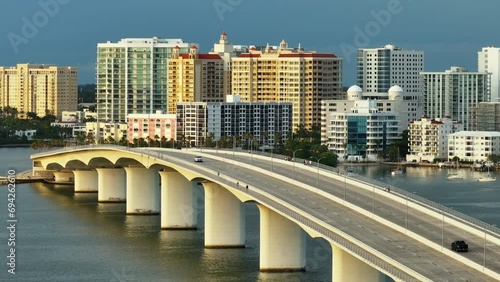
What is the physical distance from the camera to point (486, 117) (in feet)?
288

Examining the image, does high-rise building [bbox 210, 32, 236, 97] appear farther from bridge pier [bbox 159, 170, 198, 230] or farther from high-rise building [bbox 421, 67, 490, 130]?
bridge pier [bbox 159, 170, 198, 230]

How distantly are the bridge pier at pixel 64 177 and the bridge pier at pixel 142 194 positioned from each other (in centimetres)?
1256

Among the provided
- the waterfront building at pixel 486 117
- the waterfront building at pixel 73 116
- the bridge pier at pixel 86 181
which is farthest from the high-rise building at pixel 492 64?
the bridge pier at pixel 86 181

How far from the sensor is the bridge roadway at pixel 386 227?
21.5 metres

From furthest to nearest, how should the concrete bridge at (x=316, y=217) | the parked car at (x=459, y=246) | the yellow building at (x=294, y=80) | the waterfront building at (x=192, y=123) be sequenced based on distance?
1. the yellow building at (x=294, y=80)
2. the waterfront building at (x=192, y=123)
3. the parked car at (x=459, y=246)
4. the concrete bridge at (x=316, y=217)

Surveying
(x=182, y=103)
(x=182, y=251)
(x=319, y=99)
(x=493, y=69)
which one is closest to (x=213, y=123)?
(x=182, y=103)

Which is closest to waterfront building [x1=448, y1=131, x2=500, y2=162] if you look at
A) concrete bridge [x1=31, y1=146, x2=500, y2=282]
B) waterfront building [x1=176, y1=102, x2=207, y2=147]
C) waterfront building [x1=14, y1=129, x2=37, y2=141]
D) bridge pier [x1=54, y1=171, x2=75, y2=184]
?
waterfront building [x1=176, y1=102, x2=207, y2=147]

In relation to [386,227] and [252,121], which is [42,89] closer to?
[252,121]

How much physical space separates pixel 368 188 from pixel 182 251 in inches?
205

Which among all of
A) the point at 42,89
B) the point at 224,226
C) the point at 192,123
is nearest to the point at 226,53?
the point at 192,123

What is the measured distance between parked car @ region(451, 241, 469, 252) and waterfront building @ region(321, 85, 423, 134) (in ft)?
183

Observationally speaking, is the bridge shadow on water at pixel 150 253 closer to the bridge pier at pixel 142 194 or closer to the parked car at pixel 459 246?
the bridge pier at pixel 142 194

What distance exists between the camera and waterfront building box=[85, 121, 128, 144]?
83.4m

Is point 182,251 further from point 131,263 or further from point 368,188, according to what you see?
point 368,188
